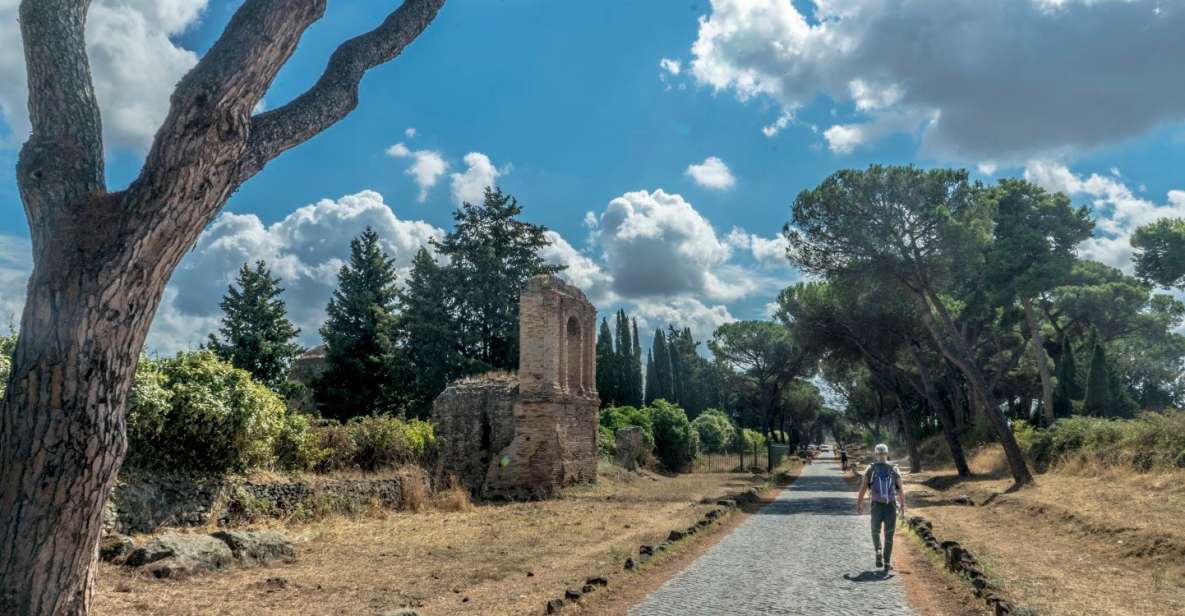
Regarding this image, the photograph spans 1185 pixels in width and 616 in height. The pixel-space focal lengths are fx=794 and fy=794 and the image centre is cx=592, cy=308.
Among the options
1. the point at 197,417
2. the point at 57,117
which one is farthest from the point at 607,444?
the point at 57,117

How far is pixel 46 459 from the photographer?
4367 millimetres

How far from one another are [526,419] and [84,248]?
56.1 ft

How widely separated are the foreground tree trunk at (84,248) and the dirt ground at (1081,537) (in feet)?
23.9

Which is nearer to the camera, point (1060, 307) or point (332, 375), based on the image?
point (332, 375)

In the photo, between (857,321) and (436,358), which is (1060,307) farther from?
(436,358)

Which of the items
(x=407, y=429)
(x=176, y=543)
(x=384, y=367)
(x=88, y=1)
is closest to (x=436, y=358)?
(x=384, y=367)

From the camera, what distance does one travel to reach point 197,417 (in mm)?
11453

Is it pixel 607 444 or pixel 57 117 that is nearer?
pixel 57 117

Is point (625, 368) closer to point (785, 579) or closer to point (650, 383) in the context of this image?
point (650, 383)

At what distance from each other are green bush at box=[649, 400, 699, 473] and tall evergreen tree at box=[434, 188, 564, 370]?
24.1 feet

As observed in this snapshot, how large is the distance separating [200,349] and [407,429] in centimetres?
607

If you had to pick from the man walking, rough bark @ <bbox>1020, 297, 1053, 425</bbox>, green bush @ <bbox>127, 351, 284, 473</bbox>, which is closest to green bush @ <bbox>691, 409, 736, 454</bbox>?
rough bark @ <bbox>1020, 297, 1053, 425</bbox>

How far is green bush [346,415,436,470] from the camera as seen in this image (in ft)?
54.5

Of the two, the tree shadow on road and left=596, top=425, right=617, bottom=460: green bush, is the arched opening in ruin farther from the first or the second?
the tree shadow on road
